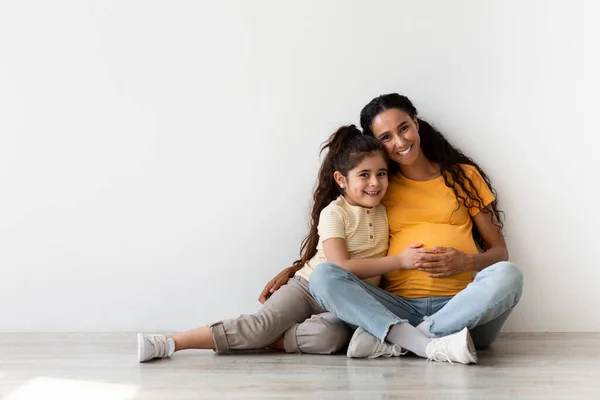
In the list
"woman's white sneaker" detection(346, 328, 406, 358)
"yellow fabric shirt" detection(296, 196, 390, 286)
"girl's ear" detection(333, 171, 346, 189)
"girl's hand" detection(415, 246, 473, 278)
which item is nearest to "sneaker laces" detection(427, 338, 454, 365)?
"woman's white sneaker" detection(346, 328, 406, 358)

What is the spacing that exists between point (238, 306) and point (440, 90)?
101cm

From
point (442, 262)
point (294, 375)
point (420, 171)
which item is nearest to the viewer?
point (294, 375)

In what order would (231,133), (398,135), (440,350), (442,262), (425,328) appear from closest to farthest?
(440,350), (425,328), (442,262), (398,135), (231,133)

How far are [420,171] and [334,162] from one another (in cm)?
29

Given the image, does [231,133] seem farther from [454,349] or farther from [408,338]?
[454,349]

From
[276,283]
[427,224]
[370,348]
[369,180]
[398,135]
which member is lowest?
[370,348]

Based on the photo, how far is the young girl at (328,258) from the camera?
208 cm

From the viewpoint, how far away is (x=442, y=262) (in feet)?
7.03

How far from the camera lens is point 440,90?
2459mm

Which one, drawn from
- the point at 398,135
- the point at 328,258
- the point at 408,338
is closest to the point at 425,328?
the point at 408,338

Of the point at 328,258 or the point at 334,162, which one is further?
the point at 334,162

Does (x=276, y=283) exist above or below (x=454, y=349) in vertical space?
above

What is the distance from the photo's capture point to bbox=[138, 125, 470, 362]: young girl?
208cm

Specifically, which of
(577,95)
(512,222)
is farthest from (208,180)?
(577,95)
